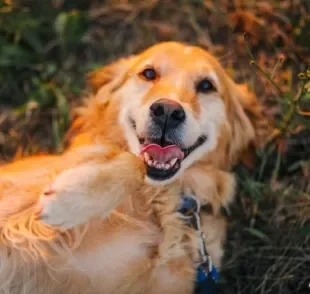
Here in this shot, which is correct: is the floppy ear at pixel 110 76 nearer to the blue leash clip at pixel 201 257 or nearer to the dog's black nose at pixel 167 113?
the dog's black nose at pixel 167 113

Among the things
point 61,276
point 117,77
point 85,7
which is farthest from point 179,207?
point 85,7

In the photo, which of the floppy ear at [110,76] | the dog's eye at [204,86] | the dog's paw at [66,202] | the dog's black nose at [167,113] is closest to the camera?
the dog's paw at [66,202]

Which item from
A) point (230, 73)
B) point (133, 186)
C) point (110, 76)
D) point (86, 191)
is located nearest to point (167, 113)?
point (133, 186)

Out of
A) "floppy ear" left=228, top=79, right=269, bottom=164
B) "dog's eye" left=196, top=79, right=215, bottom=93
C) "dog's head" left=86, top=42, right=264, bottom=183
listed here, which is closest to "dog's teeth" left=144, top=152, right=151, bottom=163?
"dog's head" left=86, top=42, right=264, bottom=183

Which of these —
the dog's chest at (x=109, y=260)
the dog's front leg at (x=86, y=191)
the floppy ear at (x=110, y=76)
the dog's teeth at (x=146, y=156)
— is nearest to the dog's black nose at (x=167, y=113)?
the dog's teeth at (x=146, y=156)

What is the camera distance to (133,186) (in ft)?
8.16

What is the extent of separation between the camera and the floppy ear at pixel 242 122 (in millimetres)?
3148

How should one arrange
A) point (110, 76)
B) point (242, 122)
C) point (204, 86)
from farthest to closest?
point (110, 76), point (242, 122), point (204, 86)

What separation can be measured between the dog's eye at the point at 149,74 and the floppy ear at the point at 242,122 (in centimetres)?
44

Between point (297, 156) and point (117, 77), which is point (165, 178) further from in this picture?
point (297, 156)

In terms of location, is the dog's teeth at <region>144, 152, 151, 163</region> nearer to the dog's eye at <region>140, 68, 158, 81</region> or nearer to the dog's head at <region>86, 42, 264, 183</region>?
the dog's head at <region>86, 42, 264, 183</region>

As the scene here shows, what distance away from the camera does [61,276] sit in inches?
96.7

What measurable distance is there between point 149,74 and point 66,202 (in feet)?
3.18

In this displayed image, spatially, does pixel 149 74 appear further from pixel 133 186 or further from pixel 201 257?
pixel 201 257
